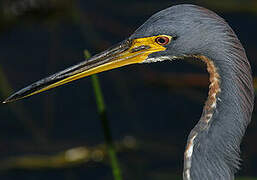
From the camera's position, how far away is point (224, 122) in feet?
7.55

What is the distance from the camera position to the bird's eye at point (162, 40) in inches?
95.4

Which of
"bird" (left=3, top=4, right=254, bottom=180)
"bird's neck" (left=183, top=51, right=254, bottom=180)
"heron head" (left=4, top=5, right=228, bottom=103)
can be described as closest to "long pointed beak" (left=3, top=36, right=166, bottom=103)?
"heron head" (left=4, top=5, right=228, bottom=103)

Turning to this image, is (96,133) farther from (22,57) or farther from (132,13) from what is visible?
(132,13)

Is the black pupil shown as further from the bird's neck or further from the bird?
the bird's neck

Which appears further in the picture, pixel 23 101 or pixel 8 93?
pixel 23 101

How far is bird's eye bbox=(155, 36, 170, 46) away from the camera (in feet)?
7.95

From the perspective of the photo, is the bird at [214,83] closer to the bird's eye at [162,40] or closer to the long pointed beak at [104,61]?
the bird's eye at [162,40]

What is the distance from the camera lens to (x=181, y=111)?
209 inches

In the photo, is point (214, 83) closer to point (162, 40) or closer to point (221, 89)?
point (221, 89)

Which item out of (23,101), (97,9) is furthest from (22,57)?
(97,9)

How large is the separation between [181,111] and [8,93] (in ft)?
5.39

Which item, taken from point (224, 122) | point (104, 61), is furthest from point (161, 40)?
point (224, 122)

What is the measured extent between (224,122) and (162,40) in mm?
459

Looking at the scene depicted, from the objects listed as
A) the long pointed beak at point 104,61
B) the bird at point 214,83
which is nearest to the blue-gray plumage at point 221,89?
the bird at point 214,83
